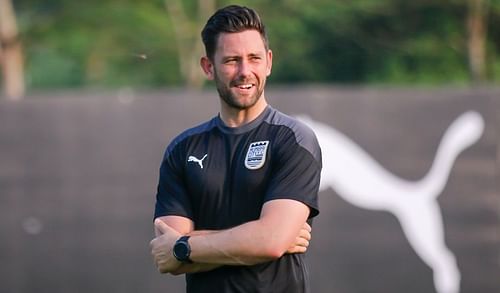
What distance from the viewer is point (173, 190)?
5.17m

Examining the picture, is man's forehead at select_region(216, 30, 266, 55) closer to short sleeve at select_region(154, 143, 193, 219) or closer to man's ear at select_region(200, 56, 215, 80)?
man's ear at select_region(200, 56, 215, 80)

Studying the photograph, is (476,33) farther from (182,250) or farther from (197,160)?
(182,250)

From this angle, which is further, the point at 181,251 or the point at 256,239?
the point at 181,251

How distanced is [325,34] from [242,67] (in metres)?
20.5

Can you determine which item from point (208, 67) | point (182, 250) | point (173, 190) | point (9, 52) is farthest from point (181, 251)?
point (9, 52)

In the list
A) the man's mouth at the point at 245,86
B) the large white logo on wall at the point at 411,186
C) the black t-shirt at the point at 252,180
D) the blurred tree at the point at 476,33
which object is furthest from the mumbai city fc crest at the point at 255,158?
the blurred tree at the point at 476,33

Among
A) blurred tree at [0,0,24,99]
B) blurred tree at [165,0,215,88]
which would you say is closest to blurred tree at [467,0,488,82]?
blurred tree at [165,0,215,88]

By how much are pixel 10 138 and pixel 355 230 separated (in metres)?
2.84

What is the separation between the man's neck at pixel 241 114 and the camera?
16.6ft

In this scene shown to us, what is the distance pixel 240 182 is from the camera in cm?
500

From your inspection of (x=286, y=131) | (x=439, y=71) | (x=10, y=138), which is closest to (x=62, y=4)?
(x=439, y=71)

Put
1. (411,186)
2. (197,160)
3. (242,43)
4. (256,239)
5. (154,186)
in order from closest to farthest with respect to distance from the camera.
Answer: (256,239) < (242,43) < (197,160) < (411,186) < (154,186)

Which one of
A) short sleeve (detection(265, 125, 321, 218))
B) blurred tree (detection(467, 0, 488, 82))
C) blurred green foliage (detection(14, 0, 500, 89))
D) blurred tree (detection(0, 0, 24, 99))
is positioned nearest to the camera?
short sleeve (detection(265, 125, 321, 218))

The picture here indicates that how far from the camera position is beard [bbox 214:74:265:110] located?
16.3 feet
